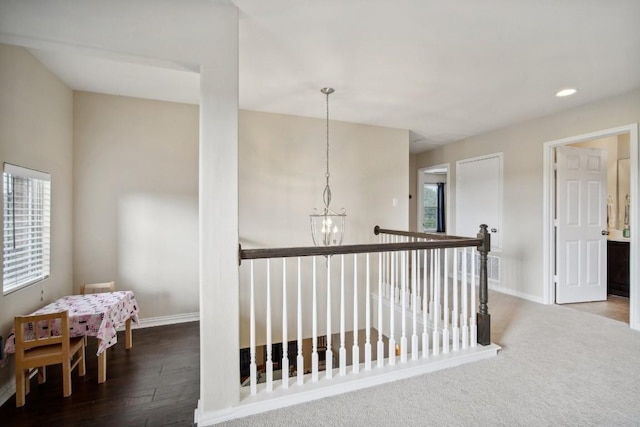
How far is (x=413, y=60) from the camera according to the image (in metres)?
2.49

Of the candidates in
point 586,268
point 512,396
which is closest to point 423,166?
point 586,268

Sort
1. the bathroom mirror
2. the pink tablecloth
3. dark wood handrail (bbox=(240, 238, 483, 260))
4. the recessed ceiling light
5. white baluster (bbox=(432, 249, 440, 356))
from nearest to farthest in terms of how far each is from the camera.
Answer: dark wood handrail (bbox=(240, 238, 483, 260)) < the pink tablecloth < white baluster (bbox=(432, 249, 440, 356)) < the recessed ceiling light < the bathroom mirror

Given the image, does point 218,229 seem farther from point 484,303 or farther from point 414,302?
point 484,303

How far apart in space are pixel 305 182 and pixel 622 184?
4620 millimetres

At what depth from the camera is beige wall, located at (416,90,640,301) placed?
12.0ft

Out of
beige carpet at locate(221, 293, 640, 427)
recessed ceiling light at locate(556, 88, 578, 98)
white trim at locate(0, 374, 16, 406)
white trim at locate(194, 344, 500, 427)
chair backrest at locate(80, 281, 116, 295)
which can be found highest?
recessed ceiling light at locate(556, 88, 578, 98)

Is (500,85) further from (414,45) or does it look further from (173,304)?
(173,304)

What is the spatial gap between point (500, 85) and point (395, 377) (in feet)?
9.24

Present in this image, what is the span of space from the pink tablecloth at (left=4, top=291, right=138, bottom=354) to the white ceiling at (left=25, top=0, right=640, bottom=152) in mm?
1856

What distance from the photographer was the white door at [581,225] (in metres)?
3.82

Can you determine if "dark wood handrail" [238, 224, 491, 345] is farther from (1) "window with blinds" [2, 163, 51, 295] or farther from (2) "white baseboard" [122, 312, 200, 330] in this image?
(2) "white baseboard" [122, 312, 200, 330]

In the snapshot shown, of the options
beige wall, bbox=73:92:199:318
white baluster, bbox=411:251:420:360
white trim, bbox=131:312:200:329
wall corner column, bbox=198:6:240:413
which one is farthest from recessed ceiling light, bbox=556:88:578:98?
white trim, bbox=131:312:200:329

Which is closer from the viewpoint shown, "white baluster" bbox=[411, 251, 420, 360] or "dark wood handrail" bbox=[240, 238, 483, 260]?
"dark wood handrail" bbox=[240, 238, 483, 260]

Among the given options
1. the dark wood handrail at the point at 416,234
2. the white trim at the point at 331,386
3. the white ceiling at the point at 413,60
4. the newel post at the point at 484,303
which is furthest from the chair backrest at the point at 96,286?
the newel post at the point at 484,303
